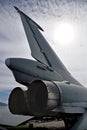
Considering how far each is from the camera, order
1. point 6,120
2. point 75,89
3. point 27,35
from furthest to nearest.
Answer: point 6,120
point 27,35
point 75,89

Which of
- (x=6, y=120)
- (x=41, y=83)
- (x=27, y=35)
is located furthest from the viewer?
(x=6, y=120)

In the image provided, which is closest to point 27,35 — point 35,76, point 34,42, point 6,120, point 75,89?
point 34,42

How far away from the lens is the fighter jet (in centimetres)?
1270

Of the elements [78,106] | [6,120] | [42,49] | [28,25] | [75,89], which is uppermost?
[28,25]

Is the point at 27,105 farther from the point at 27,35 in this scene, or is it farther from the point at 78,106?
the point at 27,35

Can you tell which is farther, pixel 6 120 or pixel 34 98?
pixel 6 120

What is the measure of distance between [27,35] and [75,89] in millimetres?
4751

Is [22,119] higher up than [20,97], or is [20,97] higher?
[20,97]

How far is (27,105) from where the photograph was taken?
13609mm

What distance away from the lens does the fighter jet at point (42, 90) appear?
12.7 metres

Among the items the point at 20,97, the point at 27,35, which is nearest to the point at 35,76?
the point at 20,97

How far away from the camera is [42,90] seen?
1266 cm

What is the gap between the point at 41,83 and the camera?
12.7 meters

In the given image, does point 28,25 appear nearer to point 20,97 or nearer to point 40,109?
point 20,97
